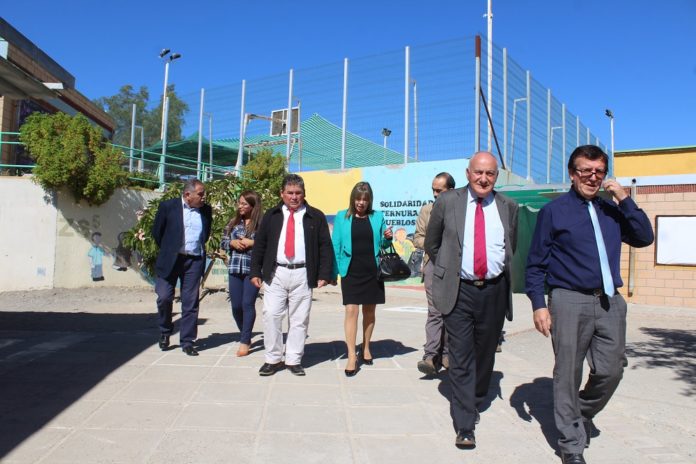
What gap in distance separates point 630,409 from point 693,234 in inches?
381

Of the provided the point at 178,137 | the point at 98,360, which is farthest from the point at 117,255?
the point at 178,137

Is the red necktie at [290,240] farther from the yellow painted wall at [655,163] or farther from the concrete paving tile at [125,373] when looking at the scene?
the yellow painted wall at [655,163]

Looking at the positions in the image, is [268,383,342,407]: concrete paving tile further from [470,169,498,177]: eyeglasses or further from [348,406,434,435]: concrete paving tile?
[470,169,498,177]: eyeglasses

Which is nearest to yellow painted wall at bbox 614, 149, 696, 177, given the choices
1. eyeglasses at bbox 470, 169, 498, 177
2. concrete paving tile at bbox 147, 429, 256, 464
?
eyeglasses at bbox 470, 169, 498, 177

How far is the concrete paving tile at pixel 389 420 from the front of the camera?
3760 millimetres

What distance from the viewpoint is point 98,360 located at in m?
5.51

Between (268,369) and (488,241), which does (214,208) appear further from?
(488,241)

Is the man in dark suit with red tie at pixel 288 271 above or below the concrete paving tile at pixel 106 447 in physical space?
above

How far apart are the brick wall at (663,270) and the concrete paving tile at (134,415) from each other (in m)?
11.5

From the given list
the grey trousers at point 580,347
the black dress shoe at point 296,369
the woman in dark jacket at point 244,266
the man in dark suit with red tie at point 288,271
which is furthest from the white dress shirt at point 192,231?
the grey trousers at point 580,347

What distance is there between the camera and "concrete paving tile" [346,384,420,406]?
4383mm

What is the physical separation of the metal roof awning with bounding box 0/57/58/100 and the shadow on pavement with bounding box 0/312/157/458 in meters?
2.57

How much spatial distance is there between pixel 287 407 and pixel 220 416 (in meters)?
0.50

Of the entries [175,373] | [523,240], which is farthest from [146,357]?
[523,240]
